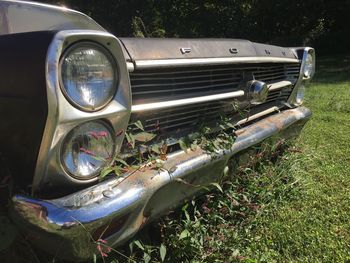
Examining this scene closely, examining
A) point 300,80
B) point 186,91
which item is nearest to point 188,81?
point 186,91

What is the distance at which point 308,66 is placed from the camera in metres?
3.89

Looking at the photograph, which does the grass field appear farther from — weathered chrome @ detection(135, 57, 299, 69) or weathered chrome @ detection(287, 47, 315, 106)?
weathered chrome @ detection(135, 57, 299, 69)

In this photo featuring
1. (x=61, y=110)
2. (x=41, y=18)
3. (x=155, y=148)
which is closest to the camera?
(x=61, y=110)

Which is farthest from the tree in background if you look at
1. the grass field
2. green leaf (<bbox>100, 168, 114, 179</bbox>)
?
green leaf (<bbox>100, 168, 114, 179</bbox>)

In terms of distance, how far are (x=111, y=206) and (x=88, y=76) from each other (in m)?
0.52

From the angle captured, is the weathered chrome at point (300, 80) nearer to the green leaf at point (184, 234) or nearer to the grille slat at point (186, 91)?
the grille slat at point (186, 91)

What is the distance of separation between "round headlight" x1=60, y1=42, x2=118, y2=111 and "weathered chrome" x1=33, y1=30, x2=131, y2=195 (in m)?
0.02

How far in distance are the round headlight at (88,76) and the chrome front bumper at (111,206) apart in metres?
0.35

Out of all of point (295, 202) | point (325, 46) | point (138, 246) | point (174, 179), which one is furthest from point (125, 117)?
point (325, 46)

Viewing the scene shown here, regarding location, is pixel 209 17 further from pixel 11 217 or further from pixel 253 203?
pixel 11 217

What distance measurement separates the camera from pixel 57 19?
8.83 ft

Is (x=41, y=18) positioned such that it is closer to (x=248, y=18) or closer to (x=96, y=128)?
(x=96, y=128)

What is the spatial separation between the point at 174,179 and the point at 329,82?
31.0ft

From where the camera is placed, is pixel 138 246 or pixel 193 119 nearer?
pixel 138 246
